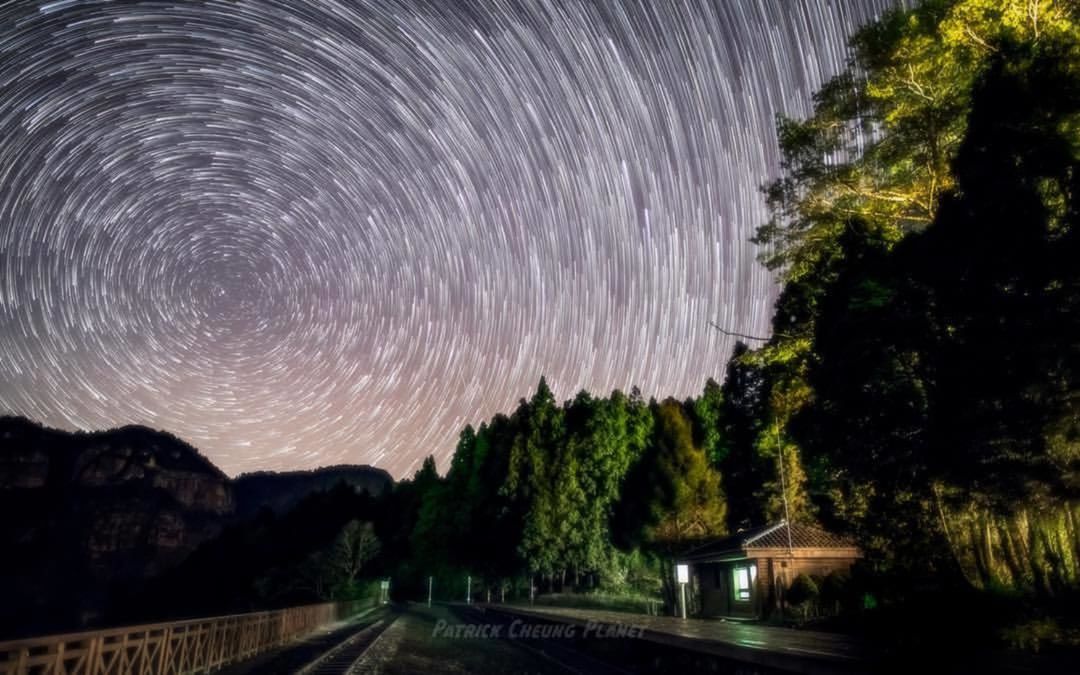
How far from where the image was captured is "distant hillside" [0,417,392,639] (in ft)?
406

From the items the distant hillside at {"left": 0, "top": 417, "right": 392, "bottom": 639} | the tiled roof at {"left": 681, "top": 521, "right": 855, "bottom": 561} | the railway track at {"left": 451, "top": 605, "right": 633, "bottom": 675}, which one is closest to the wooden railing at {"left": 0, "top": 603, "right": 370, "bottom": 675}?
the railway track at {"left": 451, "top": 605, "right": 633, "bottom": 675}

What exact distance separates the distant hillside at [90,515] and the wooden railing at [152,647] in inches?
4322

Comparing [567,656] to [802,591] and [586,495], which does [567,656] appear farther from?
[586,495]

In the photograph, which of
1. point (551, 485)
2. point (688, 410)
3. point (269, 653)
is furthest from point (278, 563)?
point (269, 653)

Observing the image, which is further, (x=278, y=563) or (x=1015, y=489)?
(x=278, y=563)

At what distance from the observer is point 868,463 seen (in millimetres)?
14094

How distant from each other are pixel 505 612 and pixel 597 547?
1051 centimetres

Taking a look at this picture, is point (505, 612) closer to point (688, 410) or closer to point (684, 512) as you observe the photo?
point (684, 512)

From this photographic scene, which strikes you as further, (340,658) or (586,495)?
(586,495)

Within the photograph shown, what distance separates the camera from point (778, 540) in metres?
29.2

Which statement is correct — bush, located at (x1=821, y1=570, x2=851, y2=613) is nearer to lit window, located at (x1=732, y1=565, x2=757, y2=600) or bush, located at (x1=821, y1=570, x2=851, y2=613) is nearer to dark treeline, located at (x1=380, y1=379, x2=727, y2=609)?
lit window, located at (x1=732, y1=565, x2=757, y2=600)

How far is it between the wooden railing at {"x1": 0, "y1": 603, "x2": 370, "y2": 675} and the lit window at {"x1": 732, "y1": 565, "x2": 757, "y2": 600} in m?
21.1

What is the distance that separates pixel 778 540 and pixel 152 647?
2596cm

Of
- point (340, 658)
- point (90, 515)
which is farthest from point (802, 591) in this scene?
point (90, 515)
